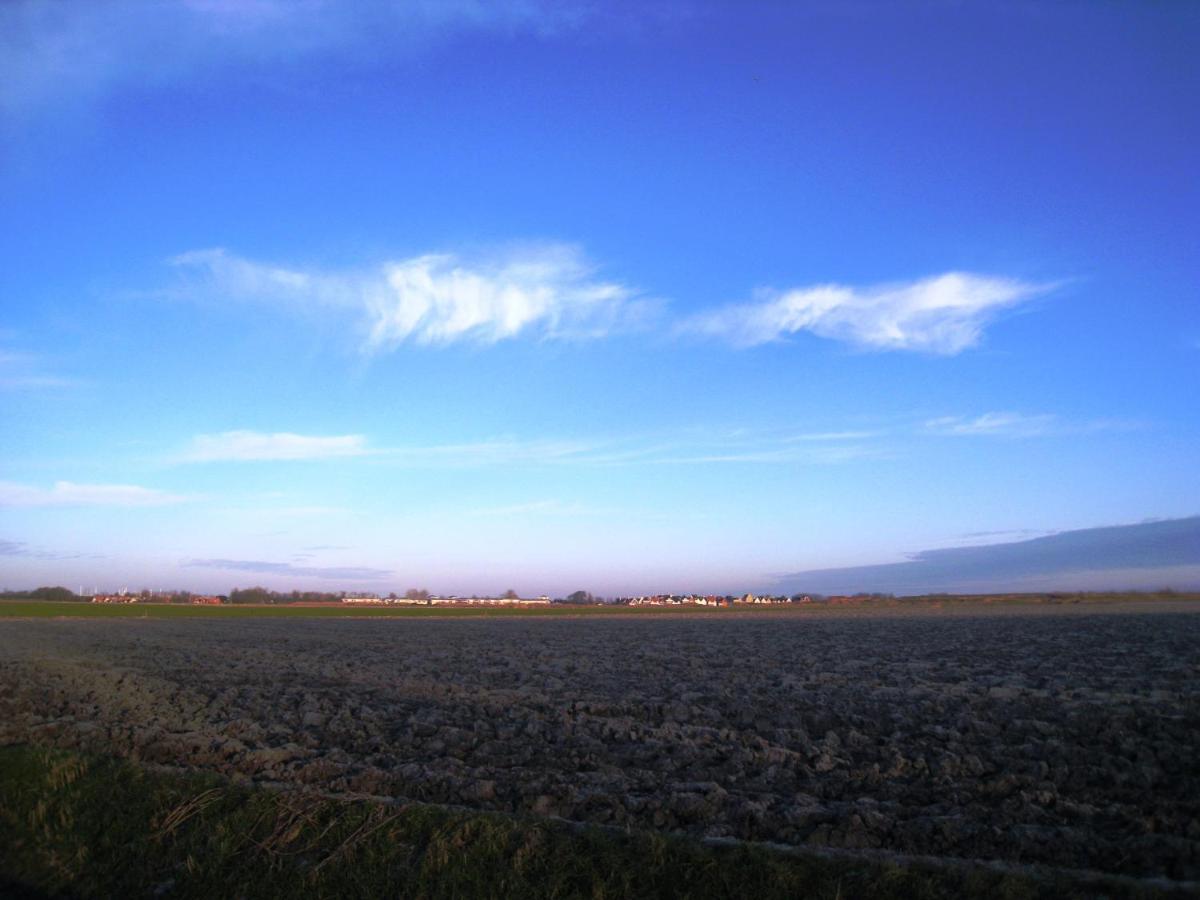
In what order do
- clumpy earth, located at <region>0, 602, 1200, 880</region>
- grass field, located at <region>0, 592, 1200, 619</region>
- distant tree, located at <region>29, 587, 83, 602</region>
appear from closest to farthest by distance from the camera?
clumpy earth, located at <region>0, 602, 1200, 880</region>, grass field, located at <region>0, 592, 1200, 619</region>, distant tree, located at <region>29, 587, 83, 602</region>

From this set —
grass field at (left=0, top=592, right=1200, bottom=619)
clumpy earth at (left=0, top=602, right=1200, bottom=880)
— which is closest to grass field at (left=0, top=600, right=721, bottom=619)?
grass field at (left=0, top=592, right=1200, bottom=619)

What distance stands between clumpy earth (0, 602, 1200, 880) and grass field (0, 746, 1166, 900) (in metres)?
0.94

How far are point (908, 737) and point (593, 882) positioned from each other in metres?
6.65

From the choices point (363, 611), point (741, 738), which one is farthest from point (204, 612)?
point (741, 738)

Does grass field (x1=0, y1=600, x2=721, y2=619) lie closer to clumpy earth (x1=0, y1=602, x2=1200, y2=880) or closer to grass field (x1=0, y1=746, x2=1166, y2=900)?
clumpy earth (x1=0, y1=602, x2=1200, y2=880)

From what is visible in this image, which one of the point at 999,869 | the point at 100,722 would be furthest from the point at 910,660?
the point at 100,722

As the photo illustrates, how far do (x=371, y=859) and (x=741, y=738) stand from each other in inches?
241

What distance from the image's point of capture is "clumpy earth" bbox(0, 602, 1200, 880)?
8.09 metres

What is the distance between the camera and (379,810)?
8281mm

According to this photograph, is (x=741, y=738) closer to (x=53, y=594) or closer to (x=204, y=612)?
(x=204, y=612)

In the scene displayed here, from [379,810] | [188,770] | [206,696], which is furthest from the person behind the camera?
[206,696]

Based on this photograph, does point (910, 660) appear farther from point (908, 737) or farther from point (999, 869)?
point (999, 869)

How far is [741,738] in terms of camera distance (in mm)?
11953

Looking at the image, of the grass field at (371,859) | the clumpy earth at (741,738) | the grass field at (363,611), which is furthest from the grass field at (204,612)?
the grass field at (371,859)
